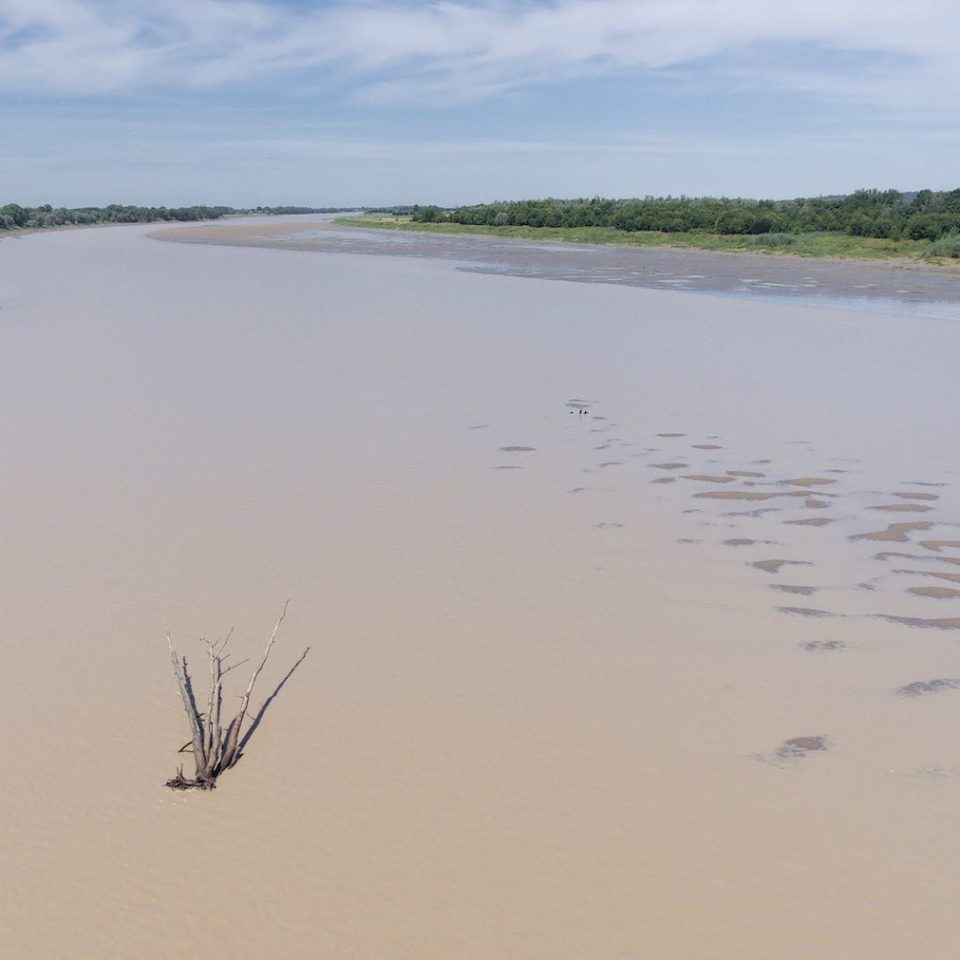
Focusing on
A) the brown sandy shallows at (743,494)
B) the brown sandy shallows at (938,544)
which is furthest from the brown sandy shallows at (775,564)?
the brown sandy shallows at (743,494)

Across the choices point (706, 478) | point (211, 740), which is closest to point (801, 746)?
point (211, 740)

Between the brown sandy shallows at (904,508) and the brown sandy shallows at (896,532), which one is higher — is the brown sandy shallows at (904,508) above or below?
above

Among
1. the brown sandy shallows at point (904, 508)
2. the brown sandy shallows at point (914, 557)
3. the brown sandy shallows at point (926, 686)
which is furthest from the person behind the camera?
the brown sandy shallows at point (904, 508)

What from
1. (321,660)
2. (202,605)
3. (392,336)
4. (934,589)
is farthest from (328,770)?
(392,336)

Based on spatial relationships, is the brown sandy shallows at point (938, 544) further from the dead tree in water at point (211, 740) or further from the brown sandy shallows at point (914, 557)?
the dead tree in water at point (211, 740)

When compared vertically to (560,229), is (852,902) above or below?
below

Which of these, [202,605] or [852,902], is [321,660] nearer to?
[202,605]

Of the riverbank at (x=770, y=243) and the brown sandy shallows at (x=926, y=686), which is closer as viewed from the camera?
the brown sandy shallows at (x=926, y=686)
